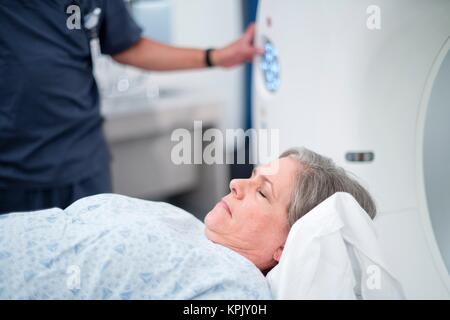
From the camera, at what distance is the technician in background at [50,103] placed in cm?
107

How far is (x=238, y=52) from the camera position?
1.36 metres

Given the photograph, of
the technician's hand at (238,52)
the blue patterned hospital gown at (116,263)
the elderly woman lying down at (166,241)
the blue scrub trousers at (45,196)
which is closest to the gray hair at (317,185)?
the elderly woman lying down at (166,241)

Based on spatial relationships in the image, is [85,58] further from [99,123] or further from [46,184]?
[46,184]

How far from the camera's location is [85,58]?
3.87 feet

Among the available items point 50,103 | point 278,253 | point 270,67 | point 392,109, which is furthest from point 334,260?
point 50,103

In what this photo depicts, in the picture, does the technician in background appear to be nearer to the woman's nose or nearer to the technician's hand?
the technician's hand

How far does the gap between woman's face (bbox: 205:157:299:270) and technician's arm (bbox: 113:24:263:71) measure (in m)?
0.57

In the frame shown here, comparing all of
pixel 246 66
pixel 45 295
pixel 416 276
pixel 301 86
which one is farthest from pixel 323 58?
pixel 246 66

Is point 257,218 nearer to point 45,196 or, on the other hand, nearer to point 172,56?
point 45,196

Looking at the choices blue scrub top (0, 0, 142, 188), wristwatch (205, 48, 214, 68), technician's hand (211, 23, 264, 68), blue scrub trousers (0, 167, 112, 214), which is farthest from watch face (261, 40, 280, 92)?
blue scrub trousers (0, 167, 112, 214)

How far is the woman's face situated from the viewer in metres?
0.85

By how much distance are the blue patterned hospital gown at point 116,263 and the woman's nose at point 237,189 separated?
3.6 inches

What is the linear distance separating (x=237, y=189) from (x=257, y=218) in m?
0.06

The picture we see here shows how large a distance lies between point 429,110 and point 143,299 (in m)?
0.63
